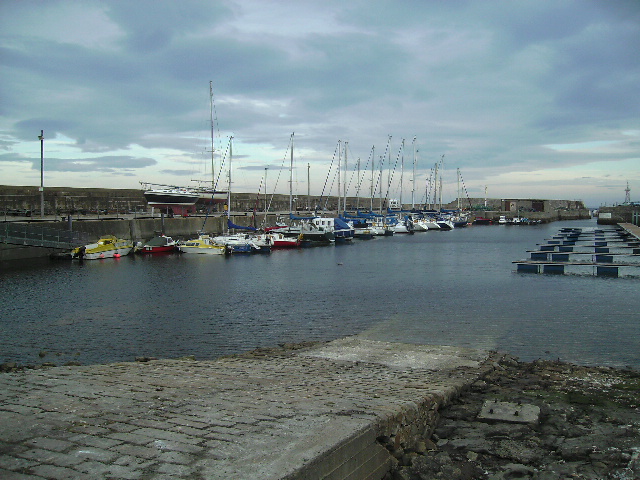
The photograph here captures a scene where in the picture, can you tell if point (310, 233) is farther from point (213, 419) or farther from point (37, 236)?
point (213, 419)

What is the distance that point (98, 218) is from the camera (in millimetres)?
54250

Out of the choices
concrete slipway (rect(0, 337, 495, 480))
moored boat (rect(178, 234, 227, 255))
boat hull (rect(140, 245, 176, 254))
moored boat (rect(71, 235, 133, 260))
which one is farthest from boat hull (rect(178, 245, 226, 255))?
concrete slipway (rect(0, 337, 495, 480))

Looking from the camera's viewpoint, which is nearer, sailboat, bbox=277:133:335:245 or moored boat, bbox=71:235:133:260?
moored boat, bbox=71:235:133:260

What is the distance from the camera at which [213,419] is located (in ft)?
21.1

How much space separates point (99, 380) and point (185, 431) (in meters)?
3.14

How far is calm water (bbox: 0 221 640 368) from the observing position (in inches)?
635

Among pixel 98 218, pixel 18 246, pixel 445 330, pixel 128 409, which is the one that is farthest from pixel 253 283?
pixel 98 218

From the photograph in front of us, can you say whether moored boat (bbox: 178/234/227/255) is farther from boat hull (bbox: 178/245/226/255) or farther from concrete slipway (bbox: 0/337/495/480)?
concrete slipway (bbox: 0/337/495/480)

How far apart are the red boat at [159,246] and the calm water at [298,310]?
918cm

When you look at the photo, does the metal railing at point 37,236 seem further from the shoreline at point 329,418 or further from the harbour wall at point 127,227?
the shoreline at point 329,418

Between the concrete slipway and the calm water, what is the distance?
626 centimetres

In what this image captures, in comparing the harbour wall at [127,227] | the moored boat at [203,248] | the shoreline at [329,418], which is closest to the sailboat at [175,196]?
the harbour wall at [127,227]

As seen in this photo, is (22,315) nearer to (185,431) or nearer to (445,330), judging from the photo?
(445,330)

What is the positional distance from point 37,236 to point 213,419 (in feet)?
132
